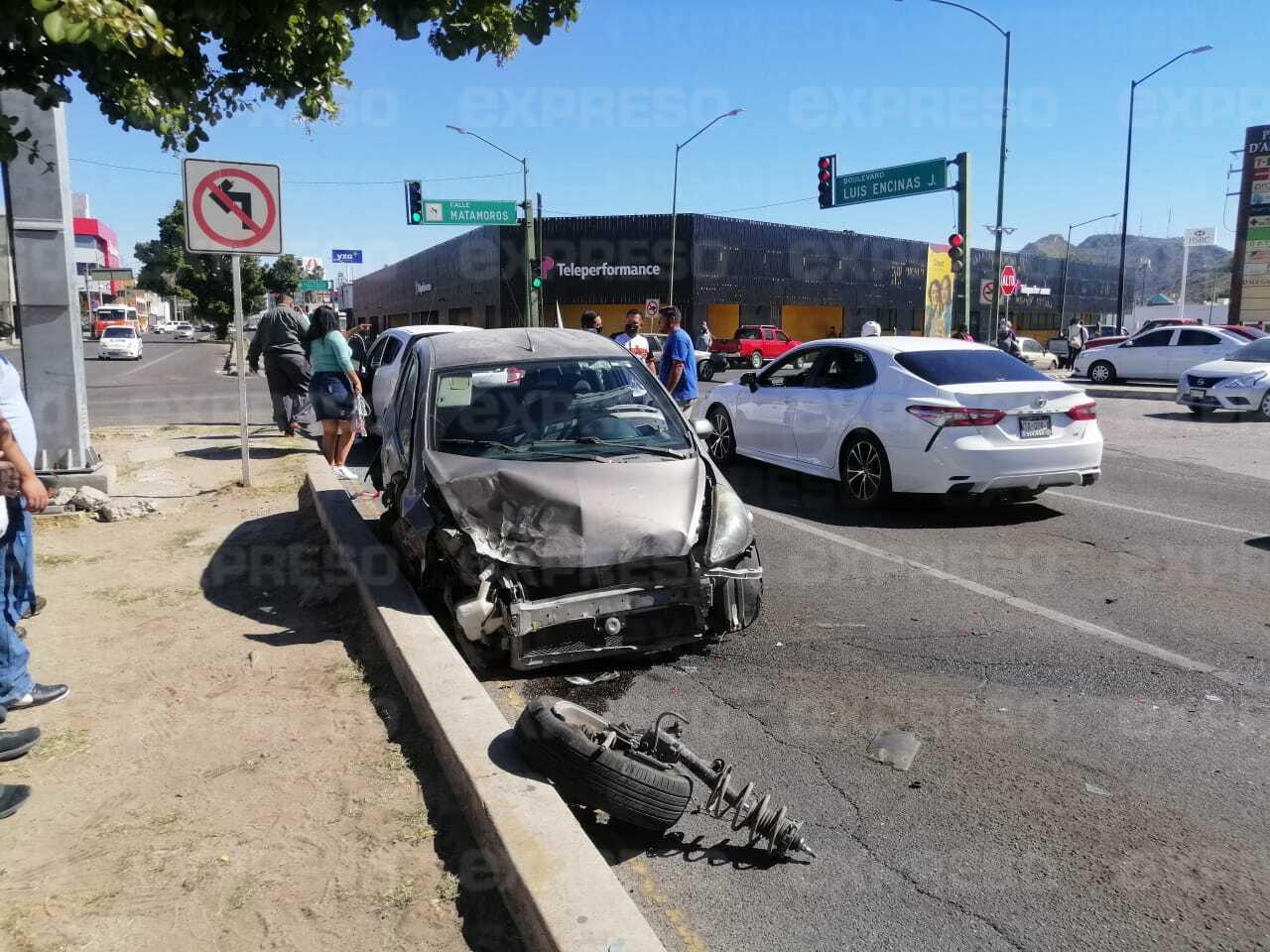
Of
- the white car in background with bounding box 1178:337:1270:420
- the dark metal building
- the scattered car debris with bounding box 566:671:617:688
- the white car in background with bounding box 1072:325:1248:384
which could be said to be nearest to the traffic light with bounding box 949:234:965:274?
the white car in background with bounding box 1072:325:1248:384

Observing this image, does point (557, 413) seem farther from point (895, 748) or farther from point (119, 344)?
point (119, 344)

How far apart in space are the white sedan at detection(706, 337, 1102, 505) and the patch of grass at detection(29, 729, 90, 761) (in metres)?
6.34

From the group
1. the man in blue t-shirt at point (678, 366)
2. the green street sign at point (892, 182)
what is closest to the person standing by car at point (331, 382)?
the man in blue t-shirt at point (678, 366)

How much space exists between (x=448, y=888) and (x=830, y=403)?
697 cm

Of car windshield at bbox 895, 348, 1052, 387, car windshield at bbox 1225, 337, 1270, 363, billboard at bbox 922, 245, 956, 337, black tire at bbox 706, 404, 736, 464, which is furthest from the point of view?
billboard at bbox 922, 245, 956, 337

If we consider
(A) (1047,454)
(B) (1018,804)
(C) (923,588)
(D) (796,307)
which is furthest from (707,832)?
(D) (796,307)

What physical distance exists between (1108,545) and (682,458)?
3985 millimetres

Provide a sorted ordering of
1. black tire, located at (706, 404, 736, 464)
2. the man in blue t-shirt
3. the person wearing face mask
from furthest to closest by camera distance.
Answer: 1. the person wearing face mask
2. black tire, located at (706, 404, 736, 464)
3. the man in blue t-shirt

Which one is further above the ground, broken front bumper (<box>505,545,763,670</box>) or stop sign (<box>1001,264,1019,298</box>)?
stop sign (<box>1001,264,1019,298</box>)

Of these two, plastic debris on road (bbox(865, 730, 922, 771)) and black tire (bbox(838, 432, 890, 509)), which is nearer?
plastic debris on road (bbox(865, 730, 922, 771))

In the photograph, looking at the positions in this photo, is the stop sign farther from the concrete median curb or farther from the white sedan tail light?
the concrete median curb

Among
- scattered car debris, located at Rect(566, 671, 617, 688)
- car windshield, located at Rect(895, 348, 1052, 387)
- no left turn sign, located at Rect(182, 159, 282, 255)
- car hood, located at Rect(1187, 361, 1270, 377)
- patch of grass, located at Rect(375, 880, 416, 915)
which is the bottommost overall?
scattered car debris, located at Rect(566, 671, 617, 688)

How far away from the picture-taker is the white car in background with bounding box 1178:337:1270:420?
55.5 ft

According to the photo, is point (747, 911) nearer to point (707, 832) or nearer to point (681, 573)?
point (707, 832)
